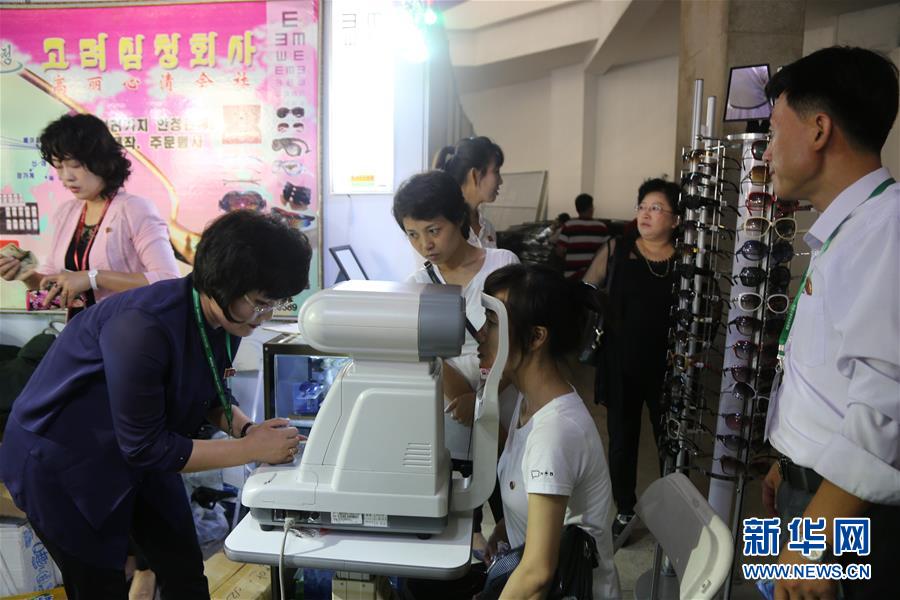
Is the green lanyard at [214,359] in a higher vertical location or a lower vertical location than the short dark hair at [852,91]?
lower

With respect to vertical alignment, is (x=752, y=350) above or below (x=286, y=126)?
below

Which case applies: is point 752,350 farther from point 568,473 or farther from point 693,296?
point 568,473

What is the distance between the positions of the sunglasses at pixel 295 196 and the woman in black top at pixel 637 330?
1.42 meters

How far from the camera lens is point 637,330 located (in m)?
2.68

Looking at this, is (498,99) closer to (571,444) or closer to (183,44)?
(183,44)

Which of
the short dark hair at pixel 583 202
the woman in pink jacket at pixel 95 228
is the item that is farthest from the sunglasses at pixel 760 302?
the short dark hair at pixel 583 202

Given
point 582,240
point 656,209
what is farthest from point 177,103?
point 582,240

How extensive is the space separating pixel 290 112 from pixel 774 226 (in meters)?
2.00

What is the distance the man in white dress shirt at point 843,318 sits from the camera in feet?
3.34

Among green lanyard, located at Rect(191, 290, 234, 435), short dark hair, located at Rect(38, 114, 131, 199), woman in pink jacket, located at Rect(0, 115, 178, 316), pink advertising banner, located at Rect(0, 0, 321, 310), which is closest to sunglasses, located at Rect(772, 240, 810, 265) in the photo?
green lanyard, located at Rect(191, 290, 234, 435)

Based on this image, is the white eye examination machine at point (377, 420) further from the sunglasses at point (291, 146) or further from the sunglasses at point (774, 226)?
the sunglasses at point (291, 146)

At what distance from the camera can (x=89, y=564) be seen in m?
1.40

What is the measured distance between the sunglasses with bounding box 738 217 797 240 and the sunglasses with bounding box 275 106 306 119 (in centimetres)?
188

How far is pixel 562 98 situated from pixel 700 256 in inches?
281
